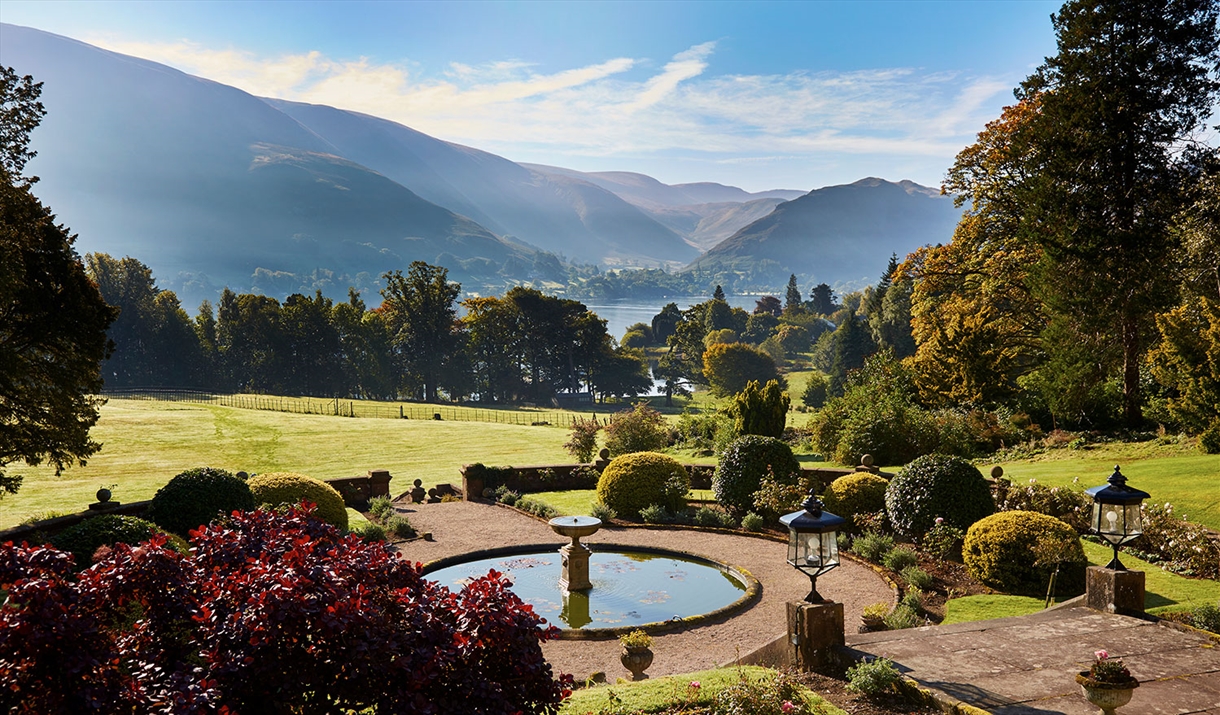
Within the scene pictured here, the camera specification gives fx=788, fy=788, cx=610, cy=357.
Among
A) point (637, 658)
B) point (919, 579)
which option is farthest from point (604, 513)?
point (637, 658)

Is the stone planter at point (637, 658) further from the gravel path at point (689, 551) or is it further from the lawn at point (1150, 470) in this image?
the lawn at point (1150, 470)

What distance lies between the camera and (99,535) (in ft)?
39.9

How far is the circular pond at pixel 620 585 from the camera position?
1305cm

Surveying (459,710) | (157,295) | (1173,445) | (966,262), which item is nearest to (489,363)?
(157,295)

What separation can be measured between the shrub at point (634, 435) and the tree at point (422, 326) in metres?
53.3

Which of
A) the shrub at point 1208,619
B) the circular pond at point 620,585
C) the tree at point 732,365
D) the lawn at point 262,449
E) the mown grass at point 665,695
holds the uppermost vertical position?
the tree at point 732,365

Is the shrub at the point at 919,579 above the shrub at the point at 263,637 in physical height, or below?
below

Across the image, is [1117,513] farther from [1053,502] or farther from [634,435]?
[634,435]

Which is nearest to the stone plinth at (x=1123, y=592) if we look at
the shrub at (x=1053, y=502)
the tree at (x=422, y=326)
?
the shrub at (x=1053, y=502)

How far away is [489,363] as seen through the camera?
83.1m

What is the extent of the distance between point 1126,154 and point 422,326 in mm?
65534

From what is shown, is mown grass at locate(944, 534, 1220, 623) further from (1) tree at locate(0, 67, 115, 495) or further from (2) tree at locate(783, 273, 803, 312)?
(2) tree at locate(783, 273, 803, 312)

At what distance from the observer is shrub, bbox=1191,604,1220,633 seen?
29.7ft

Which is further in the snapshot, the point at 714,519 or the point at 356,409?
the point at 356,409
